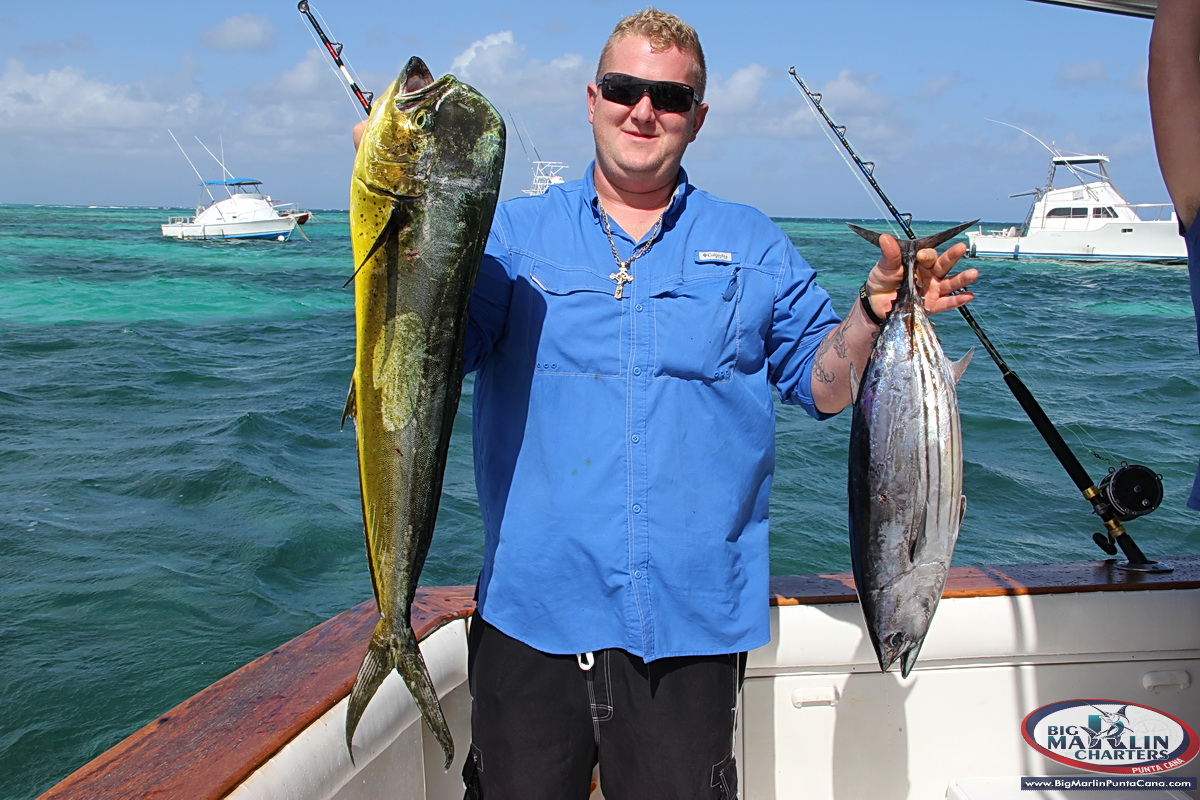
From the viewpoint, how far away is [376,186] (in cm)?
155

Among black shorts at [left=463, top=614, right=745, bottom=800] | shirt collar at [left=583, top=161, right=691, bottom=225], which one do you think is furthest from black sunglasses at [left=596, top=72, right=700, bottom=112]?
black shorts at [left=463, top=614, right=745, bottom=800]

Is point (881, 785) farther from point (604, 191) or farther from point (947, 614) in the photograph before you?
point (604, 191)

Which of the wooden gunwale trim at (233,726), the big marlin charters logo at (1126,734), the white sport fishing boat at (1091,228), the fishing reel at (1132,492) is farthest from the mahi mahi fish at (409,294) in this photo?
the white sport fishing boat at (1091,228)

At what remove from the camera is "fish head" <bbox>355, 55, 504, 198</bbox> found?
1.53 metres

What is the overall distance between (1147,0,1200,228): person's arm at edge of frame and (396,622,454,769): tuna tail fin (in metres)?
1.80

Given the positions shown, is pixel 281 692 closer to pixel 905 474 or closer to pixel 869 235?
pixel 905 474

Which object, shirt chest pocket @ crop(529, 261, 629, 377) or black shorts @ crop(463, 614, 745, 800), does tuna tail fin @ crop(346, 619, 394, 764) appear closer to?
black shorts @ crop(463, 614, 745, 800)

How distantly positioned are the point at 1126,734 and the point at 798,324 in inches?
73.5

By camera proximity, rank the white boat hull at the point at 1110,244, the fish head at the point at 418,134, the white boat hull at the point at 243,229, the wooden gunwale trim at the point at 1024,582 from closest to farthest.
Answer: the fish head at the point at 418,134
the wooden gunwale trim at the point at 1024,582
the white boat hull at the point at 1110,244
the white boat hull at the point at 243,229

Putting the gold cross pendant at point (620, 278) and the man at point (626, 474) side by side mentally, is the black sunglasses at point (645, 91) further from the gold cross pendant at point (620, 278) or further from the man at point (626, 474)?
the gold cross pendant at point (620, 278)

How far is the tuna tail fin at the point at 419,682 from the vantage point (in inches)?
72.5

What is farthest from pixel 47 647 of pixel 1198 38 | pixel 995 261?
pixel 995 261

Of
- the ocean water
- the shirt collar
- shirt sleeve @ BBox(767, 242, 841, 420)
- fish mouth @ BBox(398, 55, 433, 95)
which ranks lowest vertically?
the ocean water

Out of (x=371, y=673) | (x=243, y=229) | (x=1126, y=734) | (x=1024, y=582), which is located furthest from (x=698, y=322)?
(x=243, y=229)
